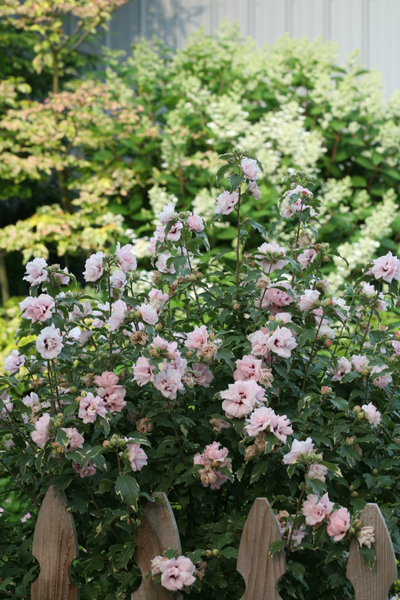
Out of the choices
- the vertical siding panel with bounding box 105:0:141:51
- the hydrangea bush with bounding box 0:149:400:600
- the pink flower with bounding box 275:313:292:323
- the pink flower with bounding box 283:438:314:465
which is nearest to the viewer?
the pink flower with bounding box 283:438:314:465

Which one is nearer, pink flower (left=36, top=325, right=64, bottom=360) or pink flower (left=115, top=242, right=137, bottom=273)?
pink flower (left=36, top=325, right=64, bottom=360)

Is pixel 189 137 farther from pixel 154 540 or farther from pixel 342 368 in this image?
pixel 154 540

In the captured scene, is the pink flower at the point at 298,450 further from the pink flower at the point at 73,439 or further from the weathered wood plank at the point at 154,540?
the pink flower at the point at 73,439

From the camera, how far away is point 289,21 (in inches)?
199

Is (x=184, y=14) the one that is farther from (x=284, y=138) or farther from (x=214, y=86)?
(x=284, y=138)

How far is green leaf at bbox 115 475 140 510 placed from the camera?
996 millimetres

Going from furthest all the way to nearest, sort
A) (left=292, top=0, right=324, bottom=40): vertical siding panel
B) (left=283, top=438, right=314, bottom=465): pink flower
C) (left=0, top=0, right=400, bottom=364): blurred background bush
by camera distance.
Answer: (left=292, top=0, right=324, bottom=40): vertical siding panel → (left=0, top=0, right=400, bottom=364): blurred background bush → (left=283, top=438, right=314, bottom=465): pink flower

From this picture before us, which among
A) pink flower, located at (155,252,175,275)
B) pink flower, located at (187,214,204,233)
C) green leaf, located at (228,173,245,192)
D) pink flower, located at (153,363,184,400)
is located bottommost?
pink flower, located at (153,363,184,400)

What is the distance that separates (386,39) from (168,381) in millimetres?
4755

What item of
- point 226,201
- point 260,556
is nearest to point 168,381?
point 260,556

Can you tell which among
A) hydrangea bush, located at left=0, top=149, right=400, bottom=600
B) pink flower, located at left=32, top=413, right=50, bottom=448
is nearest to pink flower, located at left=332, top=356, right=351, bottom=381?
hydrangea bush, located at left=0, top=149, right=400, bottom=600

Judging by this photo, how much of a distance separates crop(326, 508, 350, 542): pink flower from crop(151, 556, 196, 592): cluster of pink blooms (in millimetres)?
265

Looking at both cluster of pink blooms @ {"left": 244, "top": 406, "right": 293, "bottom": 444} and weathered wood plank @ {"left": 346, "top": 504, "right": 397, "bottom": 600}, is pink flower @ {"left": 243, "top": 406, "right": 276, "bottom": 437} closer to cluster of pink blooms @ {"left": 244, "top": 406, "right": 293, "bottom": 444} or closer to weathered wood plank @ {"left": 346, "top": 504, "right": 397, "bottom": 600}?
cluster of pink blooms @ {"left": 244, "top": 406, "right": 293, "bottom": 444}

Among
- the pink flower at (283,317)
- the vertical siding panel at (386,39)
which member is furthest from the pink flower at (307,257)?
the vertical siding panel at (386,39)
